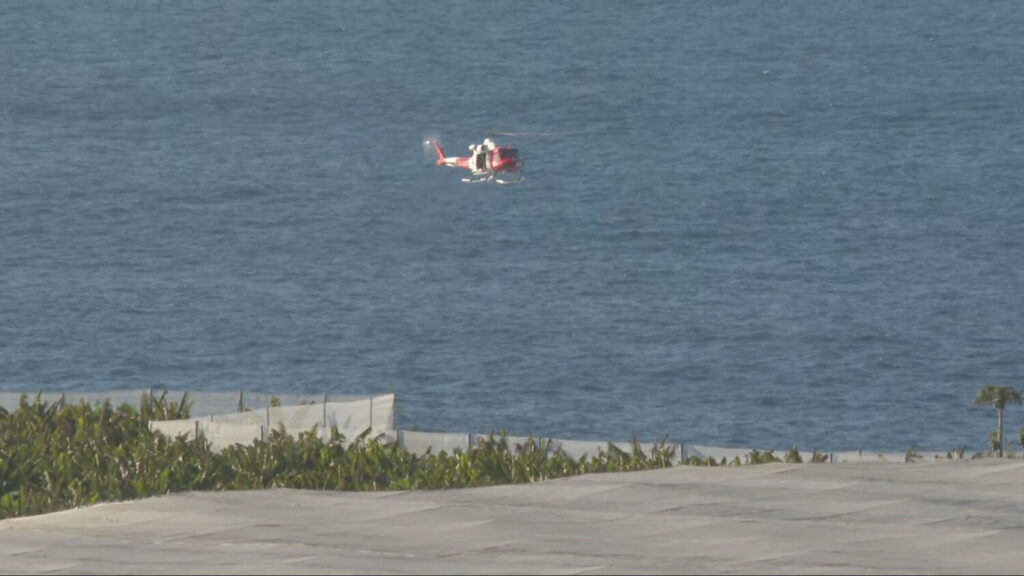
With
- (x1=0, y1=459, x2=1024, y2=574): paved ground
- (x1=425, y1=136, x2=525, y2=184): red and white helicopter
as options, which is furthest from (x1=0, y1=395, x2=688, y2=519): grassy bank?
(x1=425, y1=136, x2=525, y2=184): red and white helicopter

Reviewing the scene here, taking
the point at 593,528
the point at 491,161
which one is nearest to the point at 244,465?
the point at 593,528

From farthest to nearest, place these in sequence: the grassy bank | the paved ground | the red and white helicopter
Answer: the red and white helicopter < the grassy bank < the paved ground

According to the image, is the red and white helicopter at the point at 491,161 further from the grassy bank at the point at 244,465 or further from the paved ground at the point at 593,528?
the paved ground at the point at 593,528

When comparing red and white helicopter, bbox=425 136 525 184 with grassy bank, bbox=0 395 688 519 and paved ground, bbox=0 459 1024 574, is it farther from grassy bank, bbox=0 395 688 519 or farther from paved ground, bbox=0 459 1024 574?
paved ground, bbox=0 459 1024 574

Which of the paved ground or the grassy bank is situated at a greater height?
the grassy bank

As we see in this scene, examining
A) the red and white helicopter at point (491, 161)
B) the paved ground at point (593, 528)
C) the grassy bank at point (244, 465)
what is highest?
the red and white helicopter at point (491, 161)

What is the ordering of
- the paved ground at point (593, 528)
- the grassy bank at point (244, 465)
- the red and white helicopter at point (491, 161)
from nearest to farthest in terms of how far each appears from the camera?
1. the paved ground at point (593, 528)
2. the grassy bank at point (244, 465)
3. the red and white helicopter at point (491, 161)

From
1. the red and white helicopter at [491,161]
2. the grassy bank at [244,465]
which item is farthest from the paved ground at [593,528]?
the red and white helicopter at [491,161]

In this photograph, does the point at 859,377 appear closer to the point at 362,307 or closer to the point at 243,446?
the point at 362,307

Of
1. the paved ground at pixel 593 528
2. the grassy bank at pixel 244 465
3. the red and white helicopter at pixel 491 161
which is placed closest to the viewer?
the paved ground at pixel 593 528
